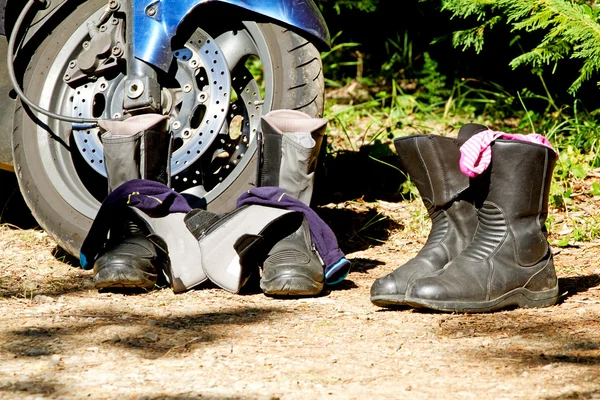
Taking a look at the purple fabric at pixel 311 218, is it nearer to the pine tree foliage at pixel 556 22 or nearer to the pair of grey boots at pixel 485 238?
the pair of grey boots at pixel 485 238

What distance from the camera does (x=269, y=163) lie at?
2766mm

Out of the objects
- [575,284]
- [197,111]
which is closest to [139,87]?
[197,111]

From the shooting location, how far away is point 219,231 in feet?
8.80

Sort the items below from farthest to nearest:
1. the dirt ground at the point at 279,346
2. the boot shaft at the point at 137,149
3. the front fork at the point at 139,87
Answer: the front fork at the point at 139,87
the boot shaft at the point at 137,149
the dirt ground at the point at 279,346

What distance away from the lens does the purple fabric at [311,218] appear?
2.66m

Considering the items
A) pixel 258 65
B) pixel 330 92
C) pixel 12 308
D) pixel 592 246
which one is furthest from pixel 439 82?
pixel 12 308

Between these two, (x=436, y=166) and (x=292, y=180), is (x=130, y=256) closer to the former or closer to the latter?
(x=292, y=180)

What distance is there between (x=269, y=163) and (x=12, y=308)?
2.97 ft

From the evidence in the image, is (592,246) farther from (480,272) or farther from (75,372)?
(75,372)

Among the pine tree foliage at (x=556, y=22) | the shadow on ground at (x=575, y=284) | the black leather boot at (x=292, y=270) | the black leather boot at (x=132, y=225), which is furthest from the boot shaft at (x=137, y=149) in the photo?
the pine tree foliage at (x=556, y=22)

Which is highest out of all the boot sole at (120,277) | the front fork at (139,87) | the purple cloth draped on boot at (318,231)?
the front fork at (139,87)

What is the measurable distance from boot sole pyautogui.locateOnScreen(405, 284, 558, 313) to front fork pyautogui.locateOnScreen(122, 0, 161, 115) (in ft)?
3.87

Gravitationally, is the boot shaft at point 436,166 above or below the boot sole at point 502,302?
above

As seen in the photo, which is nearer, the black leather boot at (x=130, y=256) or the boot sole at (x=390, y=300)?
the boot sole at (x=390, y=300)
